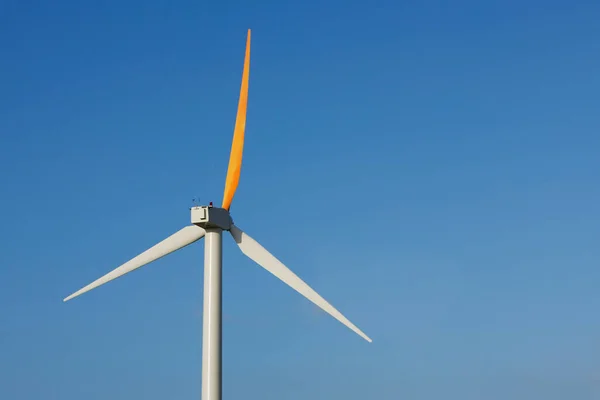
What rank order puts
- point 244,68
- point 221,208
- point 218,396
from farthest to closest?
point 244,68 → point 221,208 → point 218,396

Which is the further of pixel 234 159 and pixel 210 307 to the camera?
pixel 234 159

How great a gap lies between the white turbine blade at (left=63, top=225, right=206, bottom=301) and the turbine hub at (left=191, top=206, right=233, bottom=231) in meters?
0.91

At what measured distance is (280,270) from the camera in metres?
51.6

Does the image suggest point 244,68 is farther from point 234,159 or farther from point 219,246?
point 219,246

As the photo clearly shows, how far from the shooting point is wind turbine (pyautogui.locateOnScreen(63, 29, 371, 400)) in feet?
160

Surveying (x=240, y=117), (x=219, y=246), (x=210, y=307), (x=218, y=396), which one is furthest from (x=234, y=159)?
(x=218, y=396)

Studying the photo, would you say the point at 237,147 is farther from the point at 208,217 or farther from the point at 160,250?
the point at 160,250

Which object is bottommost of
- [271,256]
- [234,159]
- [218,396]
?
[218,396]

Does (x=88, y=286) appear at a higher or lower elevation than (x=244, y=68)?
lower

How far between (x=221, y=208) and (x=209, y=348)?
779 centimetres

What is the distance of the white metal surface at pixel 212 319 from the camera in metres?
48.3

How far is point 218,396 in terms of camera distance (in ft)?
159

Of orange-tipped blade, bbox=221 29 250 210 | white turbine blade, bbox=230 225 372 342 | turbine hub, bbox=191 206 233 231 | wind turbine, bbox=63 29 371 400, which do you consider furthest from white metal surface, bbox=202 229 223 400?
orange-tipped blade, bbox=221 29 250 210

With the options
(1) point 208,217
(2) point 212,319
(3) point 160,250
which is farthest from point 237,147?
(2) point 212,319
